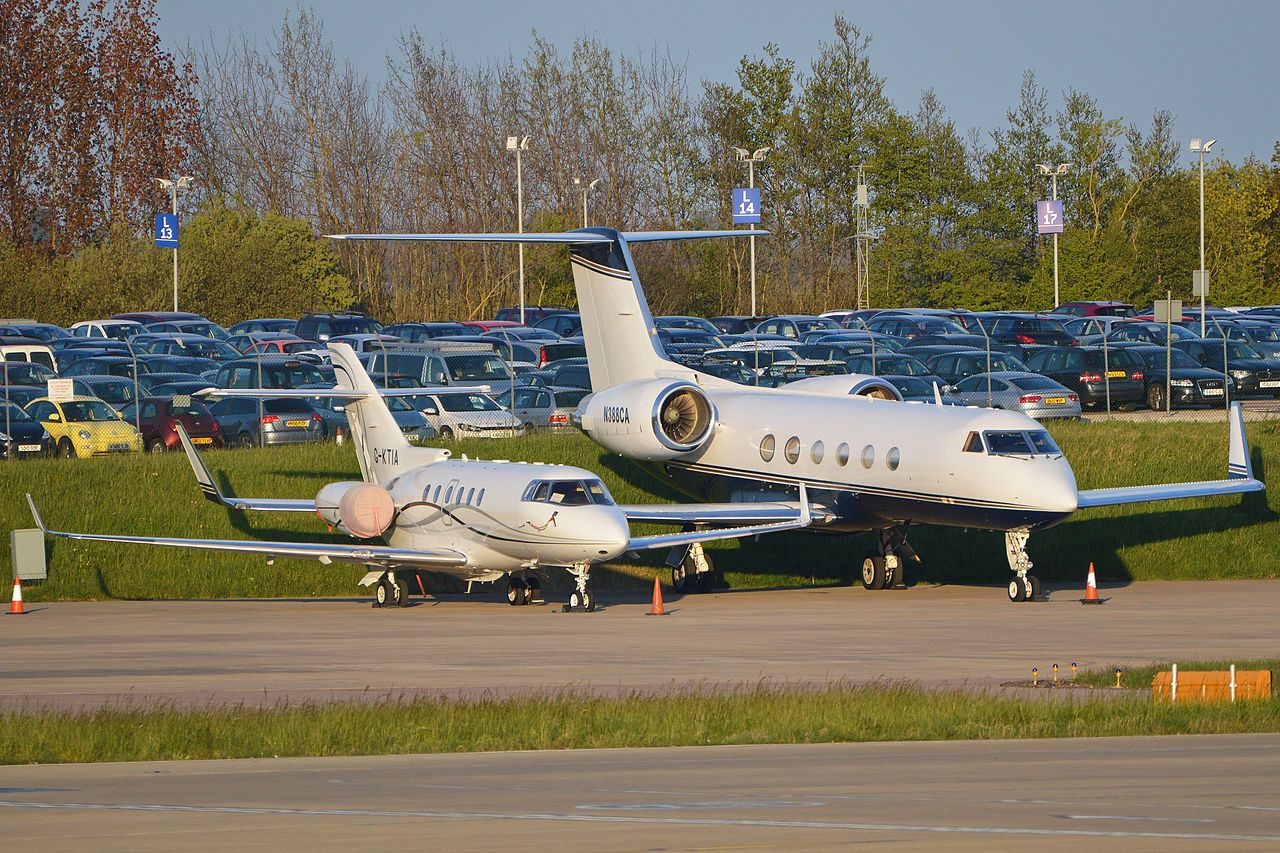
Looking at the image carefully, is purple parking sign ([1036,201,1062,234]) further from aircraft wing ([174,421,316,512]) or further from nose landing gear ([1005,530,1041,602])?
aircraft wing ([174,421,316,512])

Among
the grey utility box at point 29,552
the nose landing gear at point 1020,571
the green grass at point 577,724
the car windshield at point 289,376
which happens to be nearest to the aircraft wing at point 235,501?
the grey utility box at point 29,552

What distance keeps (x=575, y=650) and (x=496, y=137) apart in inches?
2876

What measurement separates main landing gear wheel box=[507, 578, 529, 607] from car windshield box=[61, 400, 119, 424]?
14.2 meters

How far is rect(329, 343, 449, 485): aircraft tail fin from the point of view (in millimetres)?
28078

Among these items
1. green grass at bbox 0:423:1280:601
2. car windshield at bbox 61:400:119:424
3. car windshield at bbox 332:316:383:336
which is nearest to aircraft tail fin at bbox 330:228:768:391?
green grass at bbox 0:423:1280:601

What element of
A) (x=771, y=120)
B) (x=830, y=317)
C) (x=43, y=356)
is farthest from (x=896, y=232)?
(x=43, y=356)

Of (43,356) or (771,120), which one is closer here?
(43,356)

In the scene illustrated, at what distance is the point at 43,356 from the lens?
161 ft

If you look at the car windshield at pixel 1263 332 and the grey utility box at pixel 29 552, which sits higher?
the car windshield at pixel 1263 332

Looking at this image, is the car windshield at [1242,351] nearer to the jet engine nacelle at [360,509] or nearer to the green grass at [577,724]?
the jet engine nacelle at [360,509]

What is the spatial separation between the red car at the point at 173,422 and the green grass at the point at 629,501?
5608 millimetres

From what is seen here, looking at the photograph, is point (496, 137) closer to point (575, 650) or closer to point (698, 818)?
point (575, 650)

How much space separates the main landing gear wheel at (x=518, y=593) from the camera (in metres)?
26.5

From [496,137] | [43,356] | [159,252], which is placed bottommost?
[43,356]
